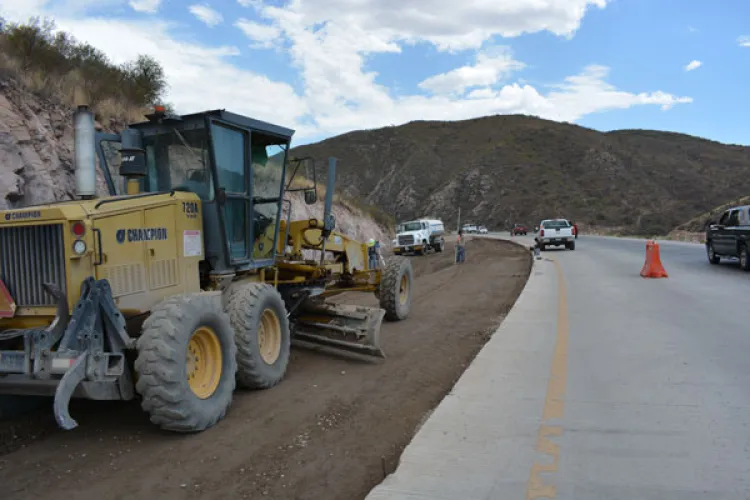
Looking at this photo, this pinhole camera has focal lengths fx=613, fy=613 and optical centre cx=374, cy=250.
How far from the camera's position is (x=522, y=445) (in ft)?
15.2

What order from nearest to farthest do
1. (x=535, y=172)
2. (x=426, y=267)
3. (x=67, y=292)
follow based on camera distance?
1. (x=67, y=292)
2. (x=426, y=267)
3. (x=535, y=172)

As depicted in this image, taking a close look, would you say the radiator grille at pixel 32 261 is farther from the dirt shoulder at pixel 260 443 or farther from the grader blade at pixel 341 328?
the grader blade at pixel 341 328

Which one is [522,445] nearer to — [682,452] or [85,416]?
[682,452]

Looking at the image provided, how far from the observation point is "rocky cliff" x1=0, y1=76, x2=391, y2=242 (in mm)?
12875

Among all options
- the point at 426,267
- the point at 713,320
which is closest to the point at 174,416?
the point at 713,320

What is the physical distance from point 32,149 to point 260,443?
1164cm

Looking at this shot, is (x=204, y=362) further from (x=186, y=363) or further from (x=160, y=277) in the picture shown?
(x=160, y=277)

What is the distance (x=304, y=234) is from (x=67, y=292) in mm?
4698

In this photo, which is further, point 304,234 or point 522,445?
point 304,234

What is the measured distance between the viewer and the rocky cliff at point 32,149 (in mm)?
12875

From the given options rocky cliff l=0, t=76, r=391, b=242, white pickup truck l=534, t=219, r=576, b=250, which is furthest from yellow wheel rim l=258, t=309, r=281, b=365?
white pickup truck l=534, t=219, r=576, b=250

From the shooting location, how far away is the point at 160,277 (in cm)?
596

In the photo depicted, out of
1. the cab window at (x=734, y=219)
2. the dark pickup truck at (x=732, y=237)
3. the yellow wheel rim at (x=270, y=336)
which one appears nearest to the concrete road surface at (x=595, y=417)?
the yellow wheel rim at (x=270, y=336)

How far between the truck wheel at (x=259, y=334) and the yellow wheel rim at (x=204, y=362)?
0.57 m
